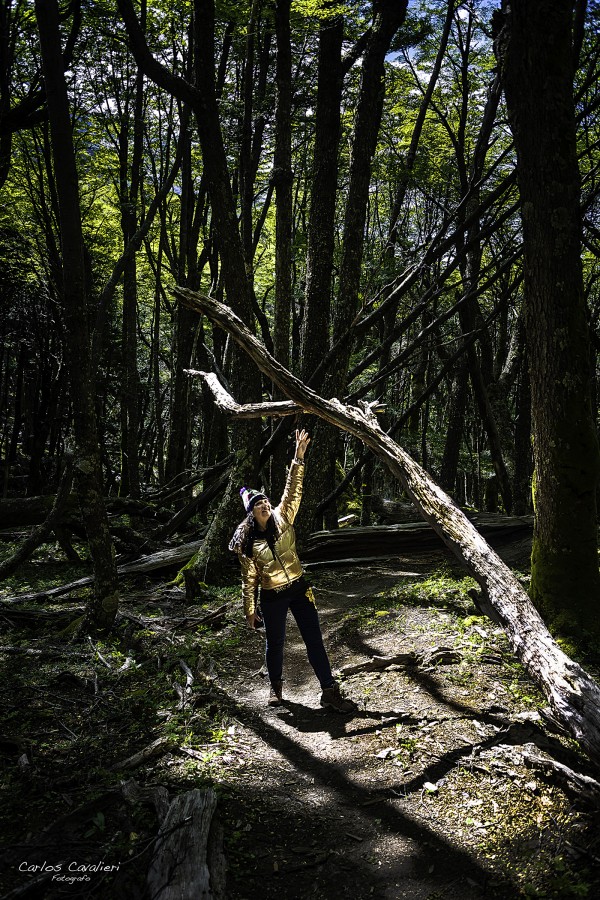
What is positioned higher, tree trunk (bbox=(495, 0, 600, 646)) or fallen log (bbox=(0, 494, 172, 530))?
tree trunk (bbox=(495, 0, 600, 646))

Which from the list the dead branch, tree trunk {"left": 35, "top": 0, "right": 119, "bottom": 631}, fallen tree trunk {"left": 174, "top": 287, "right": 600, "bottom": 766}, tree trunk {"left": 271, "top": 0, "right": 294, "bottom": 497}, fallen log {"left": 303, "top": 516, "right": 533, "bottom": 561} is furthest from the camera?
fallen log {"left": 303, "top": 516, "right": 533, "bottom": 561}

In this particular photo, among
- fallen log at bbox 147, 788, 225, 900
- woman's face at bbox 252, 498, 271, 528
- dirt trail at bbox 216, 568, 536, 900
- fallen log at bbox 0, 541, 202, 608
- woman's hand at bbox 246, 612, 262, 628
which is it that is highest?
woman's face at bbox 252, 498, 271, 528

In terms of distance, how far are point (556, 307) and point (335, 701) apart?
373 cm

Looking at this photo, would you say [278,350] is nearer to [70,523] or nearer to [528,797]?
[70,523]

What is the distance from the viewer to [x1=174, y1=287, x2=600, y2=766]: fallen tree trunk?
3.08m

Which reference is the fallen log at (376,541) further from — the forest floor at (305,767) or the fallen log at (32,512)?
the fallen log at (32,512)

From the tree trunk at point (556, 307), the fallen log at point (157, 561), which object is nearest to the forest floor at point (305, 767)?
the tree trunk at point (556, 307)

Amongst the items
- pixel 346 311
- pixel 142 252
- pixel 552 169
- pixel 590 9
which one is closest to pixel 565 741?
pixel 552 169

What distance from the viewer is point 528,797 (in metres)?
3.39

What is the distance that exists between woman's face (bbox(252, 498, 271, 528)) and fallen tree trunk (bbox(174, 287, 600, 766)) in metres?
0.86

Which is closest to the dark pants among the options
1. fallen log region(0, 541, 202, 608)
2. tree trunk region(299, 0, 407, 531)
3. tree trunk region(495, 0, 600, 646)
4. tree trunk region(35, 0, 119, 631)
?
tree trunk region(495, 0, 600, 646)

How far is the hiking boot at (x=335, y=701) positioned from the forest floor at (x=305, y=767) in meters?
0.10

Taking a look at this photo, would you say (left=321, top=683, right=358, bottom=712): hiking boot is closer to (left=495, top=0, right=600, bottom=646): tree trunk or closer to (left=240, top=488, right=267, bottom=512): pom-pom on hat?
(left=240, top=488, right=267, bottom=512): pom-pom on hat

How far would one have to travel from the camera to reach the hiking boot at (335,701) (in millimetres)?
4820
